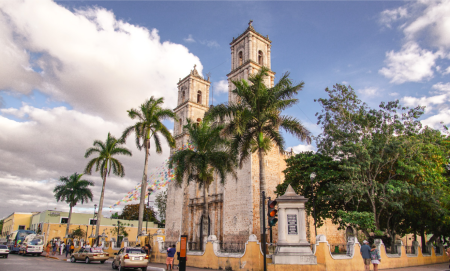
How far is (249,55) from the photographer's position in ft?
96.0

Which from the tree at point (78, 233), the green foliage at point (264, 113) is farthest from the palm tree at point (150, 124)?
the tree at point (78, 233)

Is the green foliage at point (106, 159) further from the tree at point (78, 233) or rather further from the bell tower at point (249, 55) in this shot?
the tree at point (78, 233)

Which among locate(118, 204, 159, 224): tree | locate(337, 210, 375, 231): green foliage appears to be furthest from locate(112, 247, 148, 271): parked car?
locate(118, 204, 159, 224): tree

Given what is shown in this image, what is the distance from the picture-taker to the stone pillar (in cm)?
1224

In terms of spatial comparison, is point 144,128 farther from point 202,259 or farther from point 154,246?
point 202,259

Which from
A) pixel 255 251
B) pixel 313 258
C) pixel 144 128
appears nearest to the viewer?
pixel 313 258

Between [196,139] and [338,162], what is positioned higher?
[196,139]

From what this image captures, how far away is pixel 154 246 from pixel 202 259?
20.3 feet

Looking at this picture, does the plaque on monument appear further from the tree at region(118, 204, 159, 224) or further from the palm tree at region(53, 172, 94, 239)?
the tree at region(118, 204, 159, 224)

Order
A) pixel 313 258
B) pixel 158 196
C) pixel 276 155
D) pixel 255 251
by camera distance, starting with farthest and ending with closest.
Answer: pixel 158 196
pixel 276 155
pixel 255 251
pixel 313 258

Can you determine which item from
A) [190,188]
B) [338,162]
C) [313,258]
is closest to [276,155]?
[338,162]

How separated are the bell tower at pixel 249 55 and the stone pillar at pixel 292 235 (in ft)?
56.6

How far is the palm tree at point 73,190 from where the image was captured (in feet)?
132

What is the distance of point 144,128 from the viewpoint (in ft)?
75.7
